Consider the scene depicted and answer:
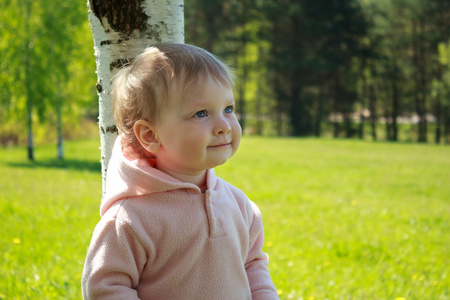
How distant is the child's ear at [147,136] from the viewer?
1.63m

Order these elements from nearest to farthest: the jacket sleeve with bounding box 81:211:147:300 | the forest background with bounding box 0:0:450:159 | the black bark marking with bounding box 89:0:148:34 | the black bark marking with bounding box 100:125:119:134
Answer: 1. the jacket sleeve with bounding box 81:211:147:300
2. the black bark marking with bounding box 89:0:148:34
3. the black bark marking with bounding box 100:125:119:134
4. the forest background with bounding box 0:0:450:159

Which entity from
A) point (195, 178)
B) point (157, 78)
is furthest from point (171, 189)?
point (157, 78)

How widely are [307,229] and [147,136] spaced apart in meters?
4.46

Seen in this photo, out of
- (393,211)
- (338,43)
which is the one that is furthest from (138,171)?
(338,43)

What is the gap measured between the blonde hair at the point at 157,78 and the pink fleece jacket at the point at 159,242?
18 centimetres

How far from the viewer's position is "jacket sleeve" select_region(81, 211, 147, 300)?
1476 mm

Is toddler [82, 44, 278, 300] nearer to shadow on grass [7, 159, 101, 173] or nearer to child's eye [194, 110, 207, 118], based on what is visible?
child's eye [194, 110, 207, 118]

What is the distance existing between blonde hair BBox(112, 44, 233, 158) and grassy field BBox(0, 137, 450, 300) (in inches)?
82.5

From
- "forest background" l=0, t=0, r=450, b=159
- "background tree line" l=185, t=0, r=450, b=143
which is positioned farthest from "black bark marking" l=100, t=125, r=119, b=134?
"background tree line" l=185, t=0, r=450, b=143

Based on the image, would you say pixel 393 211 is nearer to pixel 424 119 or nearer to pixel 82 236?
pixel 82 236

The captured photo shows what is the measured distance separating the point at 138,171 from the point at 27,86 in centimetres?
1157

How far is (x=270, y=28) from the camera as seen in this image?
32.9 metres

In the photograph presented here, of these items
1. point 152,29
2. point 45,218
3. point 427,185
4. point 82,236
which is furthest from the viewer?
point 427,185

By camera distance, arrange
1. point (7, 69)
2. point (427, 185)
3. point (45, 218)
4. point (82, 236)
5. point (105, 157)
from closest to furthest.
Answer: point (105, 157) → point (82, 236) → point (45, 218) → point (427, 185) → point (7, 69)
